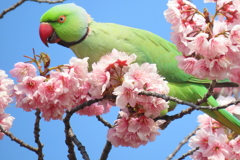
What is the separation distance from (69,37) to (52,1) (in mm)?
476

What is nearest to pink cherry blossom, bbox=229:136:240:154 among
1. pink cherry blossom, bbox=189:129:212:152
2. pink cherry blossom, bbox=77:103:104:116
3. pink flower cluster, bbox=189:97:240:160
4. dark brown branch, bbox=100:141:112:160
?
pink flower cluster, bbox=189:97:240:160

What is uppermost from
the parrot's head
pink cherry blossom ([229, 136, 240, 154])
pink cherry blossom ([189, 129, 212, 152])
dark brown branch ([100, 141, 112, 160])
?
the parrot's head

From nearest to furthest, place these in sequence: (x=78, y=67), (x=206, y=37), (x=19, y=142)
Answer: (x=206, y=37), (x=78, y=67), (x=19, y=142)

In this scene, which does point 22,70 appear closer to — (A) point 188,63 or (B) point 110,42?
(B) point 110,42

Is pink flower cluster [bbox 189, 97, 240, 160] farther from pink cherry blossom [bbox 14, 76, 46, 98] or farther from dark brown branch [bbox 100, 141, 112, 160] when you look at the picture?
pink cherry blossom [bbox 14, 76, 46, 98]

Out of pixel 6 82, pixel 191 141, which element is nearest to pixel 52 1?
pixel 6 82

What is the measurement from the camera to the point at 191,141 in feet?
8.16

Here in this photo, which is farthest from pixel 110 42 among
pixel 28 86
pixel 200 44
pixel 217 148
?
pixel 200 44

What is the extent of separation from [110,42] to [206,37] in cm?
127

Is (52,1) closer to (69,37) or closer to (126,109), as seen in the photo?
(69,37)

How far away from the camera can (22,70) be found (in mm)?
2125

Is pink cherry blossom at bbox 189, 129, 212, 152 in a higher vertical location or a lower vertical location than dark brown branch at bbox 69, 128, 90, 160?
lower

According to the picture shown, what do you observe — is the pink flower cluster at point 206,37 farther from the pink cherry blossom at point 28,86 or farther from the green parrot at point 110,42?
the green parrot at point 110,42

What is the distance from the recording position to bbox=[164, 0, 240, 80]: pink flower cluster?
1.60 metres
